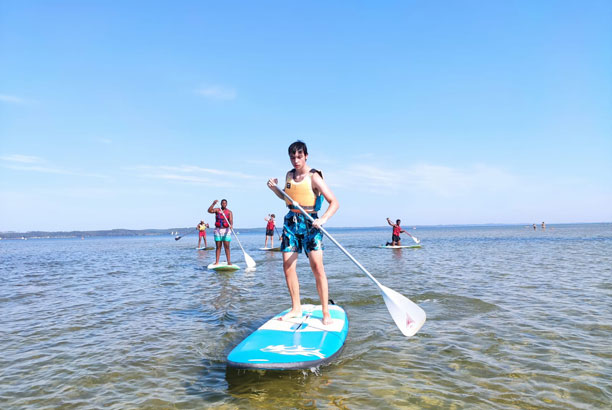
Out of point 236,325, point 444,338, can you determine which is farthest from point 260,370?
point 444,338

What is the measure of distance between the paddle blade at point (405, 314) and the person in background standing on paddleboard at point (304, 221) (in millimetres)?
937

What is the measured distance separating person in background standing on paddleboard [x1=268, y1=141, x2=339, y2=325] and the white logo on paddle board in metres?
1.02

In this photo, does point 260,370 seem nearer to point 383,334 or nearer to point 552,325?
→ point 383,334

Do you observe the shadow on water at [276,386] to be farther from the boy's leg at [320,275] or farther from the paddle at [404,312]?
the paddle at [404,312]

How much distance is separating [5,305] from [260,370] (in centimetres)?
830

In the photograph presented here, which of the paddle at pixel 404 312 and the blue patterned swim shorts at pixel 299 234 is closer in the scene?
the paddle at pixel 404 312

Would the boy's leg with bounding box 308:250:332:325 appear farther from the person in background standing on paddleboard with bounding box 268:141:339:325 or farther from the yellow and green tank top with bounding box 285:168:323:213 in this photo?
the yellow and green tank top with bounding box 285:168:323:213

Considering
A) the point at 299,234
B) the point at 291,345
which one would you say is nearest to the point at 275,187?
the point at 299,234

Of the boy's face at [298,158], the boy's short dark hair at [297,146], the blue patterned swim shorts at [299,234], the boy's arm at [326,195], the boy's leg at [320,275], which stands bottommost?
the boy's leg at [320,275]

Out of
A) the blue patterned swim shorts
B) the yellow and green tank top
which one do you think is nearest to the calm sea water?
the blue patterned swim shorts

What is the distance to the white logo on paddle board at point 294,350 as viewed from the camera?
420cm

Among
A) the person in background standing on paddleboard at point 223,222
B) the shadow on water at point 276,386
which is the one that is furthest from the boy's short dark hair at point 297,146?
the person in background standing on paddleboard at point 223,222

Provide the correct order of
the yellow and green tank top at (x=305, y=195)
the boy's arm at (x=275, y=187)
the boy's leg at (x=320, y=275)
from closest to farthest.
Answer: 1. the boy's leg at (x=320, y=275)
2. the yellow and green tank top at (x=305, y=195)
3. the boy's arm at (x=275, y=187)

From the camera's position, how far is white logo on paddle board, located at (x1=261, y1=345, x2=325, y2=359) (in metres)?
4.20
